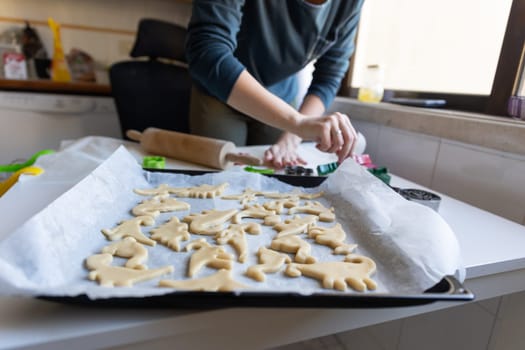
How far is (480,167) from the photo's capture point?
0.81 meters

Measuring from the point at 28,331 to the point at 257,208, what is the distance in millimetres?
347

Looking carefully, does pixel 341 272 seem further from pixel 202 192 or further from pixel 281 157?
pixel 281 157

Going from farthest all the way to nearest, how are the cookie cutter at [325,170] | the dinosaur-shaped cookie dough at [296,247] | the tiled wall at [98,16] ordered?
the tiled wall at [98,16]
the cookie cutter at [325,170]
the dinosaur-shaped cookie dough at [296,247]

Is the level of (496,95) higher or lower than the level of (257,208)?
higher

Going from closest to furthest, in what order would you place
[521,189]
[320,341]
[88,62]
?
[521,189], [320,341], [88,62]

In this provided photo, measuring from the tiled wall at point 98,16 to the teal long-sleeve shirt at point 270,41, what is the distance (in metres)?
1.39

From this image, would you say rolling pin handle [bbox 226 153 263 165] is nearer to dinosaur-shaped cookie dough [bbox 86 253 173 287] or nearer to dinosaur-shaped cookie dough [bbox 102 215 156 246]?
dinosaur-shaped cookie dough [bbox 102 215 156 246]

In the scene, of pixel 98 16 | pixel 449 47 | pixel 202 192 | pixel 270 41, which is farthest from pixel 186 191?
pixel 98 16

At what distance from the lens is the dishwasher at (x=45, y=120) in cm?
171

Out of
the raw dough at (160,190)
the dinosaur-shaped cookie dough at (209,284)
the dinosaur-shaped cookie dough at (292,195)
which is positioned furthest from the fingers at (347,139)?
the dinosaur-shaped cookie dough at (209,284)

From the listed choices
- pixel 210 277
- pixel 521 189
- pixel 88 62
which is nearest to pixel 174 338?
pixel 210 277

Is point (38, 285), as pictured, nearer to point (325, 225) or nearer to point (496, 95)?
point (325, 225)

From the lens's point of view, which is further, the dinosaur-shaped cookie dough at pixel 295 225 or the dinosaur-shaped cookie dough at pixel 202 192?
the dinosaur-shaped cookie dough at pixel 202 192

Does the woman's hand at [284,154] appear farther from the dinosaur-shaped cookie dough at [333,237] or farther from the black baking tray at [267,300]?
the black baking tray at [267,300]
